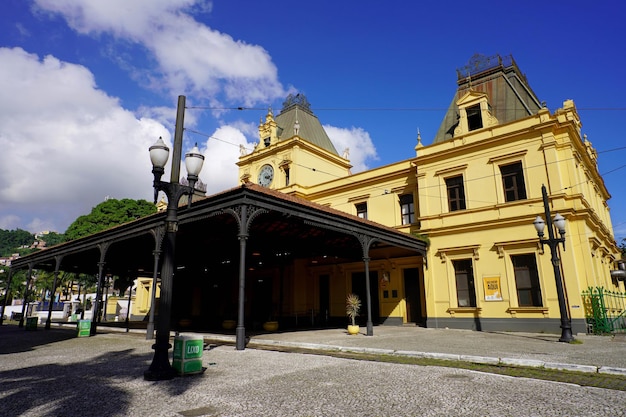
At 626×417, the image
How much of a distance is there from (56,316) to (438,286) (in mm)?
40799

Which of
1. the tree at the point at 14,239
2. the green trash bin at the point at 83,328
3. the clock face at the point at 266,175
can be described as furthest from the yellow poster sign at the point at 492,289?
the tree at the point at 14,239

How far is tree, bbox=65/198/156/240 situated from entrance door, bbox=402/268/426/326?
24.4m

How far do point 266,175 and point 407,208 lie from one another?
37.1 ft

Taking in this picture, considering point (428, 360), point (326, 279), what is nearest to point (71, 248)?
point (326, 279)

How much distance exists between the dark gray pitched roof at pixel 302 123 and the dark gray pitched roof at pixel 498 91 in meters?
10.5

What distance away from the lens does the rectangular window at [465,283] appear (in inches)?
671

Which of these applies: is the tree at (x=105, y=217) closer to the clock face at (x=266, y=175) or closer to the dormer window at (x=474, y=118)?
the clock face at (x=266, y=175)

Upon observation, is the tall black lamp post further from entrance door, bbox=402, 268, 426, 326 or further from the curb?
entrance door, bbox=402, 268, 426, 326

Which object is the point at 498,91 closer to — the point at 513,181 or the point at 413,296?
the point at 513,181

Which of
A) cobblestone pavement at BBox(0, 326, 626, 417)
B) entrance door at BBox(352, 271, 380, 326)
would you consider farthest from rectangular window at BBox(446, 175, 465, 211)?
cobblestone pavement at BBox(0, 326, 626, 417)

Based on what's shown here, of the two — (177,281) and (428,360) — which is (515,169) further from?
(177,281)

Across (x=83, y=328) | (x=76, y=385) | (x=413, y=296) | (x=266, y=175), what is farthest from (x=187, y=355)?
(x=266, y=175)

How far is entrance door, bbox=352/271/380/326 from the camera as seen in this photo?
20.4 metres

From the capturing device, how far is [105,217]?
33656 mm
